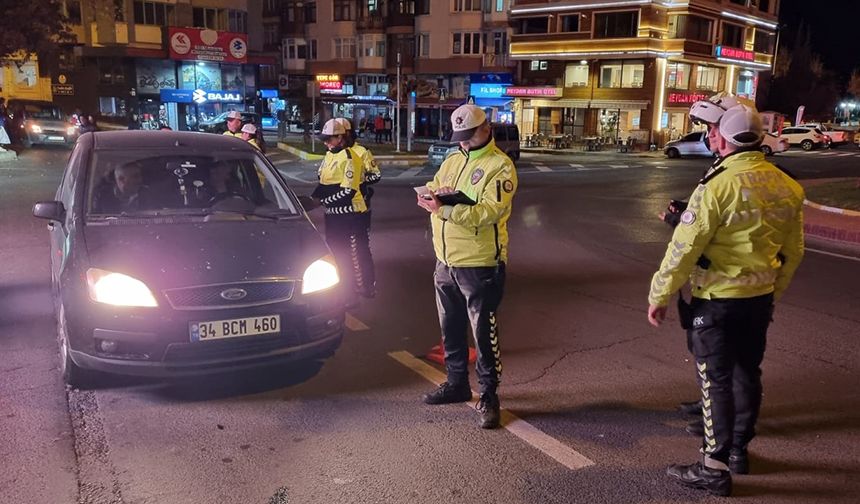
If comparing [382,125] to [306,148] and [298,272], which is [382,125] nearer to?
[306,148]

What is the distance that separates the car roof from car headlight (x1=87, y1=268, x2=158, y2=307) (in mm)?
1739

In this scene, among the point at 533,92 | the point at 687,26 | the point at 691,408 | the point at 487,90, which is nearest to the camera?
the point at 691,408

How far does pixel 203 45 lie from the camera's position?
147 feet

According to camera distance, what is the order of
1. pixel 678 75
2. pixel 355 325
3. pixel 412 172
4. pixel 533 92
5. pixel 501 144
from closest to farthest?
pixel 355 325 → pixel 412 172 → pixel 501 144 → pixel 678 75 → pixel 533 92

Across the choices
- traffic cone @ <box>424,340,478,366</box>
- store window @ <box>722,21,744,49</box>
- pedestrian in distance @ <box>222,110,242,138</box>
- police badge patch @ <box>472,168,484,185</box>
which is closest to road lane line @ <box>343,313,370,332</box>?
traffic cone @ <box>424,340,478,366</box>

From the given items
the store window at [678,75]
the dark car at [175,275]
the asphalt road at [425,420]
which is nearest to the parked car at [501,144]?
the store window at [678,75]

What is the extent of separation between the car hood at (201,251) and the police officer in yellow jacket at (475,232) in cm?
106

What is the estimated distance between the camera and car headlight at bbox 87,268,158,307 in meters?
4.25

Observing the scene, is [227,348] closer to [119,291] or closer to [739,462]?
[119,291]

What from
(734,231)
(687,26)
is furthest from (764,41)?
(734,231)

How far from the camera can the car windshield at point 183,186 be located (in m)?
5.29

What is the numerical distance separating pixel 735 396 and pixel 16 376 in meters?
4.74

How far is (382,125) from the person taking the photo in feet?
131

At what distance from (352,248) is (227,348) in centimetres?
294
